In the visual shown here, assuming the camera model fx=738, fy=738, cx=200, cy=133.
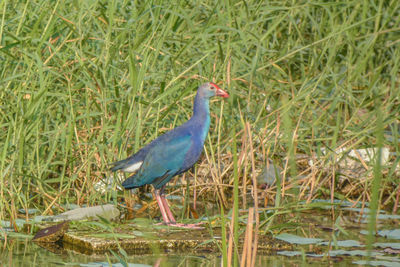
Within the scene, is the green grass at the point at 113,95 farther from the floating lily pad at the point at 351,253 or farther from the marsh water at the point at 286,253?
the floating lily pad at the point at 351,253

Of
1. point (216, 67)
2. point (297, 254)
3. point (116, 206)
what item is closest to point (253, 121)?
point (216, 67)

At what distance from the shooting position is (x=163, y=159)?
4586 millimetres

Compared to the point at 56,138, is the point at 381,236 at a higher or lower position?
lower

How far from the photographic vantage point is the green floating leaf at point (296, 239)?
4.23 metres

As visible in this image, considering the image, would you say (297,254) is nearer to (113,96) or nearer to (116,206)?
(116,206)

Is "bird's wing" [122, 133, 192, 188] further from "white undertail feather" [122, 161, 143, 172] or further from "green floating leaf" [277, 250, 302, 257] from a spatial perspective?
"green floating leaf" [277, 250, 302, 257]

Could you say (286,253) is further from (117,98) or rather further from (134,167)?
(117,98)

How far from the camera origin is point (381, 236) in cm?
447

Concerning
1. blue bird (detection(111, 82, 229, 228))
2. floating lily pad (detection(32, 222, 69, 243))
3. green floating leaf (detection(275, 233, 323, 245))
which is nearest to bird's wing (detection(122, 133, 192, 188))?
blue bird (detection(111, 82, 229, 228))

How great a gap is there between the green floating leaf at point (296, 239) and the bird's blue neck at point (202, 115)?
2.66 ft

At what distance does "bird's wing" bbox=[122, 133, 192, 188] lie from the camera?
180 inches

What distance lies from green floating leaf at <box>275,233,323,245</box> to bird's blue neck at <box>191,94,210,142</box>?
81cm

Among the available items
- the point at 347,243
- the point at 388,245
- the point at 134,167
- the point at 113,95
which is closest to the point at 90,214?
the point at 134,167

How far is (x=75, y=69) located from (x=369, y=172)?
220 cm
